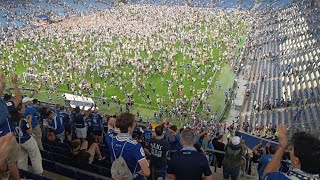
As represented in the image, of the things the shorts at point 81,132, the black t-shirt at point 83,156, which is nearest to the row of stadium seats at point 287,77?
the shorts at point 81,132

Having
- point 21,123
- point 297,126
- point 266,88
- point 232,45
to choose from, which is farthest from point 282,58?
point 21,123

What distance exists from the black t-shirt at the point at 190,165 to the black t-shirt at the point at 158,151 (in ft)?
4.82

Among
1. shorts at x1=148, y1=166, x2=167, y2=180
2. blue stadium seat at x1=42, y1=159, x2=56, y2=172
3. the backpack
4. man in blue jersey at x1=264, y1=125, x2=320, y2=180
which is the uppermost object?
man in blue jersey at x1=264, y1=125, x2=320, y2=180

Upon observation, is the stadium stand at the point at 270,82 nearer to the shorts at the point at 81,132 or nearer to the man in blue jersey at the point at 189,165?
the shorts at the point at 81,132

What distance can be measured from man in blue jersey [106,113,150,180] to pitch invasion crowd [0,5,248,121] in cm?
2373

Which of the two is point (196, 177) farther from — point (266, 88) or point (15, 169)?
point (266, 88)

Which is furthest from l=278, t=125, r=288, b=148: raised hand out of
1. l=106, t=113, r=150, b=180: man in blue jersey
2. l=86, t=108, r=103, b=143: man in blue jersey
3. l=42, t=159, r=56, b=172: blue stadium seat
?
l=86, t=108, r=103, b=143: man in blue jersey

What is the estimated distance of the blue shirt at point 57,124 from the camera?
360 inches

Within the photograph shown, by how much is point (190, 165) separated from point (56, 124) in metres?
5.50

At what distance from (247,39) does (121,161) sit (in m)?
48.8

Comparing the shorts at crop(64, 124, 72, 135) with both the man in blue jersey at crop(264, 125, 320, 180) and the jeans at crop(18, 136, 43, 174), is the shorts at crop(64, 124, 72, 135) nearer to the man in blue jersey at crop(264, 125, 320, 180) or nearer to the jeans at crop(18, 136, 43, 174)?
the jeans at crop(18, 136, 43, 174)

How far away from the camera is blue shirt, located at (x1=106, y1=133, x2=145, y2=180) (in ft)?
16.3

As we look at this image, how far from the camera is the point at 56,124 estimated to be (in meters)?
Answer: 9.18

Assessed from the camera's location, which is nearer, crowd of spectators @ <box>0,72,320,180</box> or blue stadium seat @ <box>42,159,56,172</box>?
crowd of spectators @ <box>0,72,320,180</box>
